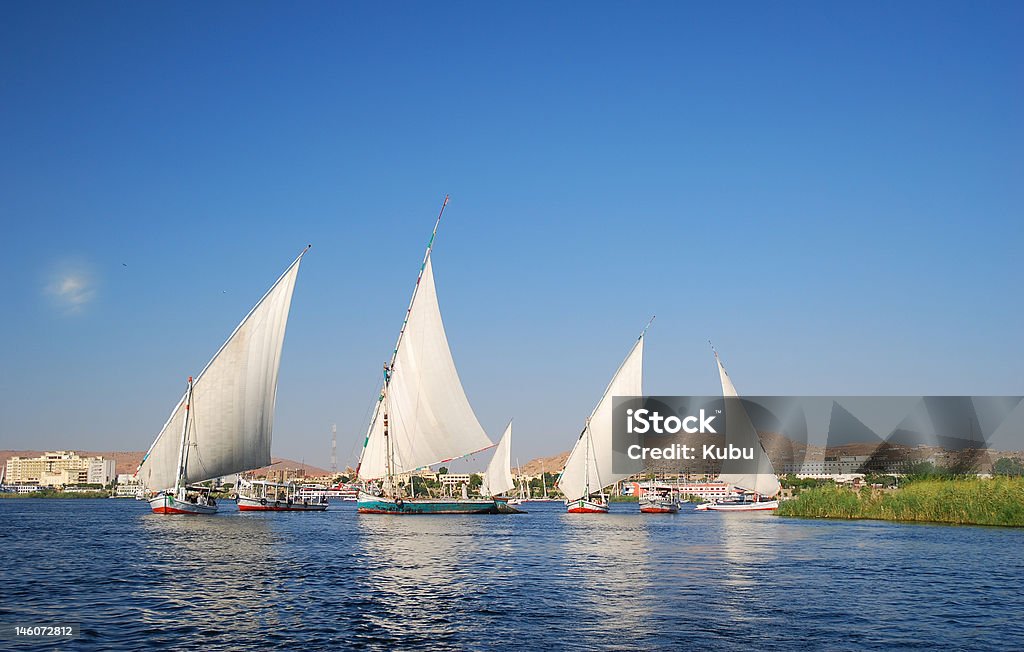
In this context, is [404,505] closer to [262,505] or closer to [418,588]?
[262,505]

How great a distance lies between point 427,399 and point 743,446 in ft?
157

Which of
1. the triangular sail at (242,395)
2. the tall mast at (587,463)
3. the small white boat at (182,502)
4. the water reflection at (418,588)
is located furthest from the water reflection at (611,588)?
the tall mast at (587,463)

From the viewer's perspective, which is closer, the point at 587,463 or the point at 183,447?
the point at 183,447

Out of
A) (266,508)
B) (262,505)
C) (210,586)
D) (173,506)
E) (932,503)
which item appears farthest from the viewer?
(266,508)

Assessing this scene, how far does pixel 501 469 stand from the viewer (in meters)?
120

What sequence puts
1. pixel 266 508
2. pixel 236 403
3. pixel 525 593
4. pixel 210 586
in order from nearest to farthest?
→ pixel 525 593, pixel 210 586, pixel 236 403, pixel 266 508

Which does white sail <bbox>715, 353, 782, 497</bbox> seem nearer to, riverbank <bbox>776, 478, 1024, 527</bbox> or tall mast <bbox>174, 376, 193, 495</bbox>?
riverbank <bbox>776, 478, 1024, 527</bbox>

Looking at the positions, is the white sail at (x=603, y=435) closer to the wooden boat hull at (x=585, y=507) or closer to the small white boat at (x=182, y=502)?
the wooden boat hull at (x=585, y=507)

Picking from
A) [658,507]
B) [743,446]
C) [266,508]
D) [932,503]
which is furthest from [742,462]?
[266,508]

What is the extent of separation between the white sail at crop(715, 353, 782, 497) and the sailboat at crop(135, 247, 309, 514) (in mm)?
61320

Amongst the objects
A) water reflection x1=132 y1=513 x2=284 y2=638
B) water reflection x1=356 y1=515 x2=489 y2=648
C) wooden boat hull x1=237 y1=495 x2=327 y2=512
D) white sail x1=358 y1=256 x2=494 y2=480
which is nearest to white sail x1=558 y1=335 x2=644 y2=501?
white sail x1=358 y1=256 x2=494 y2=480

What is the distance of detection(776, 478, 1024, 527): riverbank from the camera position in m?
54.2

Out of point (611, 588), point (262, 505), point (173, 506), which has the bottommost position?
point (262, 505)

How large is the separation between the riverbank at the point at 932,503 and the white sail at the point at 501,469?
44695 mm
